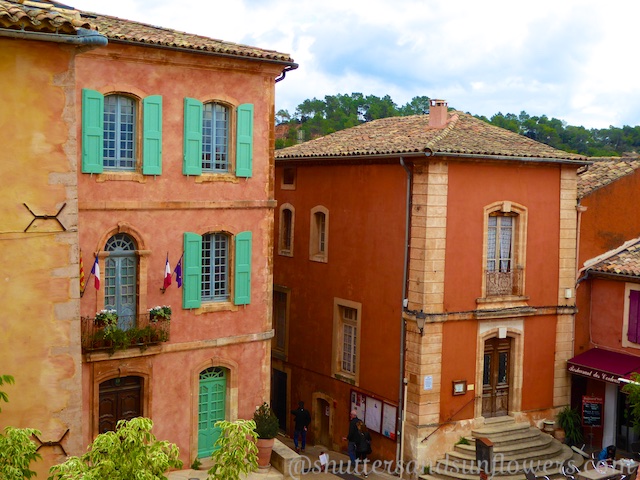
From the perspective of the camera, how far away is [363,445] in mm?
22234

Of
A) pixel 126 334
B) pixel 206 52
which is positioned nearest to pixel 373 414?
pixel 126 334

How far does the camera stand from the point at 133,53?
17.4 metres

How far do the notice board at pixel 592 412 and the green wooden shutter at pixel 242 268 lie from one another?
10455mm

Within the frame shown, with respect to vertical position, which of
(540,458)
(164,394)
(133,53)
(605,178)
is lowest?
(540,458)

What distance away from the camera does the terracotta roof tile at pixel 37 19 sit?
1104cm

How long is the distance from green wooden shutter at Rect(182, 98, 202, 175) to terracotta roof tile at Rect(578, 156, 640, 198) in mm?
11673

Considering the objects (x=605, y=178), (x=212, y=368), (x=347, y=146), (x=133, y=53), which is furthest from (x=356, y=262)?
(x=133, y=53)

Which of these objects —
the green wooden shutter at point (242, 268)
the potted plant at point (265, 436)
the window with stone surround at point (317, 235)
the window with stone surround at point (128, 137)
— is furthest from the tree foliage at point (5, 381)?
the window with stone surround at point (317, 235)

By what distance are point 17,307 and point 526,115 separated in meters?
49.8

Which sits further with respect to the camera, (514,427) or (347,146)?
(347,146)

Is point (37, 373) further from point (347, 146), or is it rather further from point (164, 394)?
point (347, 146)

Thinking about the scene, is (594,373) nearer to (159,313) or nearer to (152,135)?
(159,313)

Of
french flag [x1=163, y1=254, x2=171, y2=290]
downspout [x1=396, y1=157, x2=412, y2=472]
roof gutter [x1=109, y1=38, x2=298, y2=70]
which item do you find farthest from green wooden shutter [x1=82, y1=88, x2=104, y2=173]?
downspout [x1=396, y1=157, x2=412, y2=472]

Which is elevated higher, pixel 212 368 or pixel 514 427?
pixel 212 368
